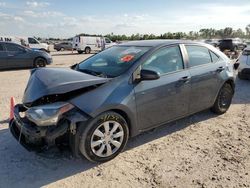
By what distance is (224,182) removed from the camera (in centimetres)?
344

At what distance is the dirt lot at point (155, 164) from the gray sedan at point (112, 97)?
288 mm

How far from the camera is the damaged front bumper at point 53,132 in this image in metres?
3.44

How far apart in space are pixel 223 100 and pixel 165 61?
2.05 m

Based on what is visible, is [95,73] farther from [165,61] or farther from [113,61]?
[165,61]

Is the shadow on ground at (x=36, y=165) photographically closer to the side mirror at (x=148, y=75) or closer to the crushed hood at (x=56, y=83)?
the crushed hood at (x=56, y=83)

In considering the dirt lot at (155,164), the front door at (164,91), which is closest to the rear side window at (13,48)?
the dirt lot at (155,164)

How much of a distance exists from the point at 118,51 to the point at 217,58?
214cm

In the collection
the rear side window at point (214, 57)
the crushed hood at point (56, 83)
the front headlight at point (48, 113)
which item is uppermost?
the rear side window at point (214, 57)

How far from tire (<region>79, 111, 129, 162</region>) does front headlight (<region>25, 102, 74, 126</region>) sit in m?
0.36

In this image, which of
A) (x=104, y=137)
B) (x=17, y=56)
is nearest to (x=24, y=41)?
(x=17, y=56)

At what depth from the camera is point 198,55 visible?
525 cm

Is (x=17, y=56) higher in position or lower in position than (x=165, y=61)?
lower

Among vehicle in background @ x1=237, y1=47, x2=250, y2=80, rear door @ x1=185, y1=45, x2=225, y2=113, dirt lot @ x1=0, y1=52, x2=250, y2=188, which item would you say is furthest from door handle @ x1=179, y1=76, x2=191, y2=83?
vehicle in background @ x1=237, y1=47, x2=250, y2=80

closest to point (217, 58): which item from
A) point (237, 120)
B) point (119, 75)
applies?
point (237, 120)
